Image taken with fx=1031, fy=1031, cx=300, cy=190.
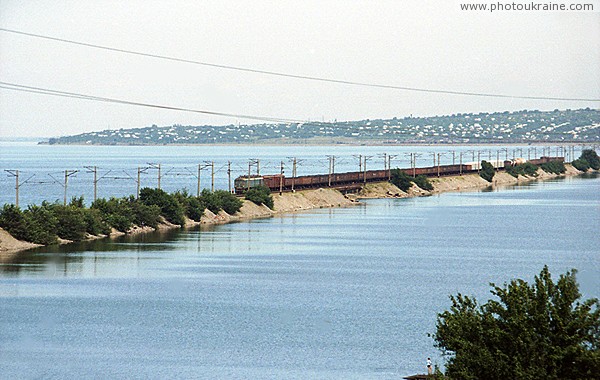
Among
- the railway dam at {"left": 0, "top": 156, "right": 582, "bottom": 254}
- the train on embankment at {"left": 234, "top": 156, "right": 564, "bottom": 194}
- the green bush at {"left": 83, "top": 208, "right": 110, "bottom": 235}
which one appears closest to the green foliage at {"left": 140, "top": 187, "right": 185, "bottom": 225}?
the railway dam at {"left": 0, "top": 156, "right": 582, "bottom": 254}

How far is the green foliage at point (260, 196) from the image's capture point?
113 metres

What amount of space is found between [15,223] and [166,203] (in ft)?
71.1

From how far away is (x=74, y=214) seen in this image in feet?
263

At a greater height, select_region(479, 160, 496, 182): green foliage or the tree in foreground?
select_region(479, 160, 496, 182): green foliage

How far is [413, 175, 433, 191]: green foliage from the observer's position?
163250mm

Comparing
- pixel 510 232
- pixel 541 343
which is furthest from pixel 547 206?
pixel 541 343

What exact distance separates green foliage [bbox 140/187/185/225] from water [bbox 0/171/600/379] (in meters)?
4.29

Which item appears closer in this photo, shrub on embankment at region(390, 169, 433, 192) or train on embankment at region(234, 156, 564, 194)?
train on embankment at region(234, 156, 564, 194)

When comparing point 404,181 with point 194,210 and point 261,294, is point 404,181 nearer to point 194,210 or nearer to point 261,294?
point 194,210

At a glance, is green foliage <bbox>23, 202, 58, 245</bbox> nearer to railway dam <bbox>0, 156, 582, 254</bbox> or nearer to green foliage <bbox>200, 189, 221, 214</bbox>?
railway dam <bbox>0, 156, 582, 254</bbox>

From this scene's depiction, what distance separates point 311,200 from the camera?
12838 centimetres

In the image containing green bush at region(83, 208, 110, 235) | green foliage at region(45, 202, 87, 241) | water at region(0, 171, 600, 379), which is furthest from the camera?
green bush at region(83, 208, 110, 235)

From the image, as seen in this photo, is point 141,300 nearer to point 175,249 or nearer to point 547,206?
point 175,249

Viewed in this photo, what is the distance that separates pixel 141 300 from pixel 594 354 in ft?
105
